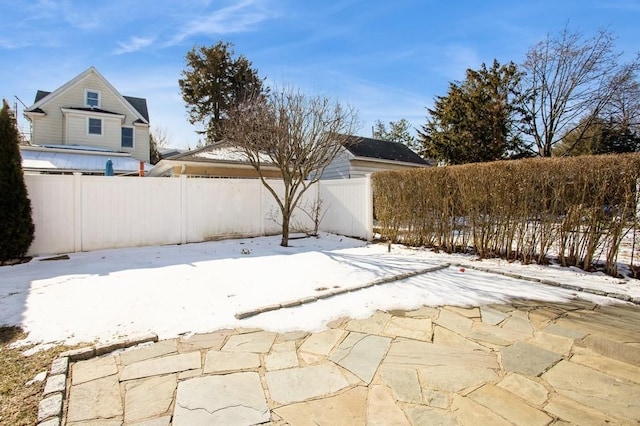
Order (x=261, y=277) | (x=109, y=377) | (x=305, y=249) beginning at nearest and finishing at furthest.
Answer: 1. (x=109, y=377)
2. (x=261, y=277)
3. (x=305, y=249)

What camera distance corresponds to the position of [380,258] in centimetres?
693

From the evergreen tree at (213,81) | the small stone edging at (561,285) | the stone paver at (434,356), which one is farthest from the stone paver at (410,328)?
the evergreen tree at (213,81)

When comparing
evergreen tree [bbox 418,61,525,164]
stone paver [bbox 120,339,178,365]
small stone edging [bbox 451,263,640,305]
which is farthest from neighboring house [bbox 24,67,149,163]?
small stone edging [bbox 451,263,640,305]

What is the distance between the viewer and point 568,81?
14.9 meters

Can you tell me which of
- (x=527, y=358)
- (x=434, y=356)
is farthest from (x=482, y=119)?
(x=434, y=356)

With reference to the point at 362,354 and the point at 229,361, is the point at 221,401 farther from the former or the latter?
the point at 362,354

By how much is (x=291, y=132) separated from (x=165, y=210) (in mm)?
3691

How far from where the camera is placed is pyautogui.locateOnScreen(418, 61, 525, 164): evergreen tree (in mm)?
15672

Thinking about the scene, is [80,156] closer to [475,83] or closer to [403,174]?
[403,174]

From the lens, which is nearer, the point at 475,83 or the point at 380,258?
the point at 380,258

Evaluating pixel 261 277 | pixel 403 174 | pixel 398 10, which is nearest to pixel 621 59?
pixel 398 10

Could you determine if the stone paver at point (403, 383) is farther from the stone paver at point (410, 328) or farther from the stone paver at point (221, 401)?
the stone paver at point (221, 401)

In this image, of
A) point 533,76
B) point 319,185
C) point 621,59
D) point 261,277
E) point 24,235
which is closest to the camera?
point 261,277

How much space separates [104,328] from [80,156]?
16.1 meters
